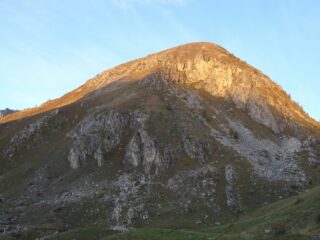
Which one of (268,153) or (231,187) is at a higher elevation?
(268,153)

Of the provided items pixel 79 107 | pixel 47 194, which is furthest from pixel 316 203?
pixel 79 107

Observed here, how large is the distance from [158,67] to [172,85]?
39.3 ft

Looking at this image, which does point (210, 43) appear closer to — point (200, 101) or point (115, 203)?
point (200, 101)

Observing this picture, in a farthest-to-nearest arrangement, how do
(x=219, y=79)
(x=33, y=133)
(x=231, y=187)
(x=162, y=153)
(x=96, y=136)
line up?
(x=219, y=79) < (x=33, y=133) < (x=96, y=136) < (x=162, y=153) < (x=231, y=187)

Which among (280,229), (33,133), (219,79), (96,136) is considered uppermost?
(219,79)

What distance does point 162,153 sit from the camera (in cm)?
9088

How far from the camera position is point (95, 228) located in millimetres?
68625

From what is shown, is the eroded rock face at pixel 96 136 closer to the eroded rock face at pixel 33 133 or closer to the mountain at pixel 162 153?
the mountain at pixel 162 153

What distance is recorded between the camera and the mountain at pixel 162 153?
250 ft

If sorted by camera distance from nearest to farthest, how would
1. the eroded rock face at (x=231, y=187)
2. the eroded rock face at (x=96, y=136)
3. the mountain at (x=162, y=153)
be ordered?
the mountain at (x=162, y=153) < the eroded rock face at (x=231, y=187) < the eroded rock face at (x=96, y=136)

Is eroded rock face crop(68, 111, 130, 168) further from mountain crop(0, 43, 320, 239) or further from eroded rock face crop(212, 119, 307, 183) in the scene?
eroded rock face crop(212, 119, 307, 183)

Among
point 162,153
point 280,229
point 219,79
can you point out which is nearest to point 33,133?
point 162,153

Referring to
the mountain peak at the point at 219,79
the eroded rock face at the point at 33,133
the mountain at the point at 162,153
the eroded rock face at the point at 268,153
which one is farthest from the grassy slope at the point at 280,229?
the mountain peak at the point at 219,79

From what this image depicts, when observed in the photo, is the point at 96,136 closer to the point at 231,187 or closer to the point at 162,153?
the point at 162,153
